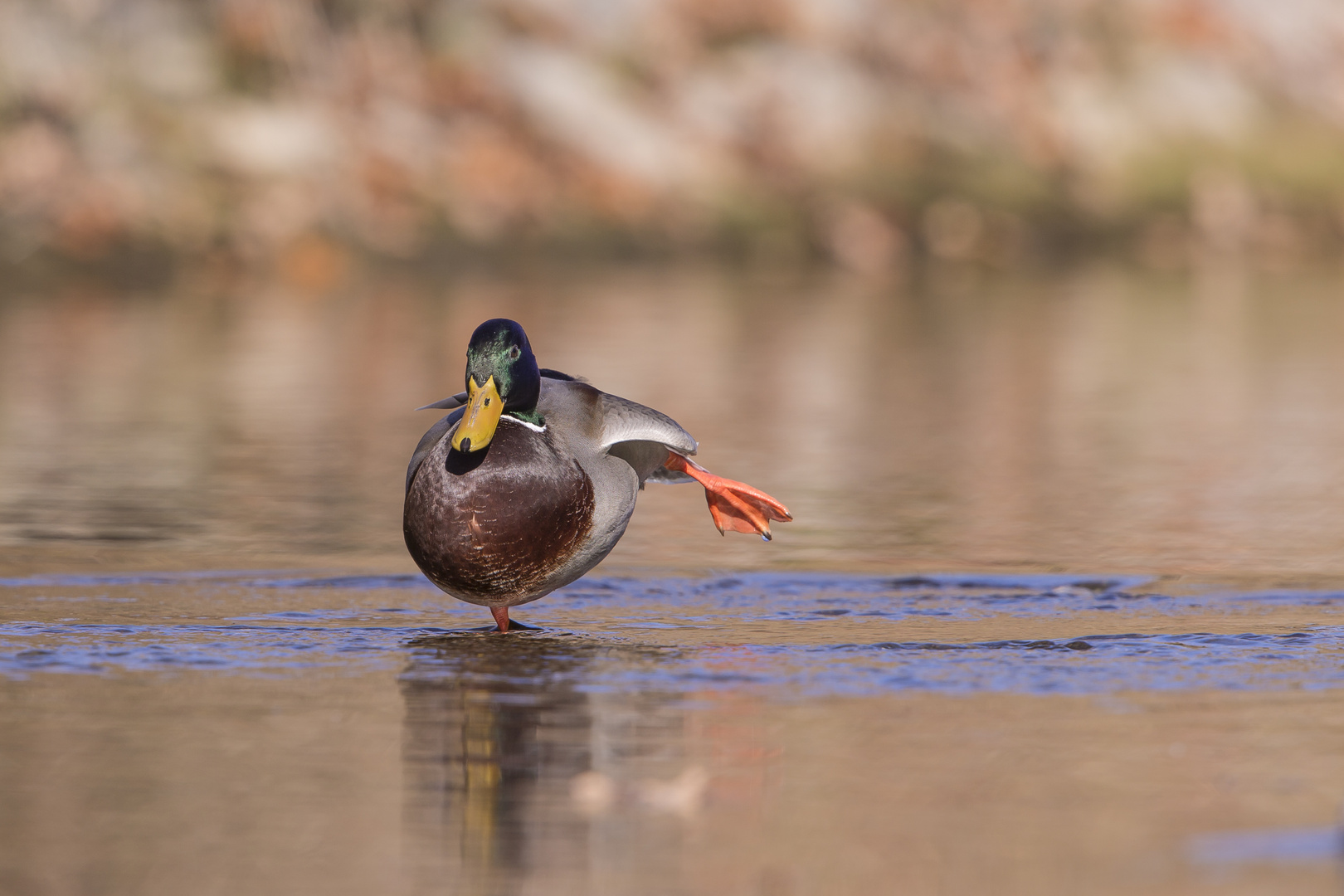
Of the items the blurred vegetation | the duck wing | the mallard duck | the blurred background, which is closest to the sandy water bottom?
the mallard duck

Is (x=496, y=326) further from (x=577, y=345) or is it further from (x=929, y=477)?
(x=577, y=345)

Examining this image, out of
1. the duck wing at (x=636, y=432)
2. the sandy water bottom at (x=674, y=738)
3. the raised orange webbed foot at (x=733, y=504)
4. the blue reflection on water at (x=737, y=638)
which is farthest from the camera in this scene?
the raised orange webbed foot at (x=733, y=504)

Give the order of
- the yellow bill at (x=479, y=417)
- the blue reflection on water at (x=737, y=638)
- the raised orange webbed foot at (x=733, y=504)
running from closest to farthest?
the blue reflection on water at (x=737, y=638) < the yellow bill at (x=479, y=417) < the raised orange webbed foot at (x=733, y=504)

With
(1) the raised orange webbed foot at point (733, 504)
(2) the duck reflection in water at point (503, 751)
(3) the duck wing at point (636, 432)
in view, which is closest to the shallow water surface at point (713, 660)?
(2) the duck reflection in water at point (503, 751)

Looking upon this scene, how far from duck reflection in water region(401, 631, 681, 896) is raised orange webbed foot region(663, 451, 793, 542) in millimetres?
1041

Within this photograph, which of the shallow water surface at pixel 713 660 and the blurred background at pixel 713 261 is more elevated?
the blurred background at pixel 713 261

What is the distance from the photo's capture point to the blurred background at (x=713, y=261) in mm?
8562

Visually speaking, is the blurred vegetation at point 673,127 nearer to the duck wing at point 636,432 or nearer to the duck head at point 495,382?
the duck wing at point 636,432

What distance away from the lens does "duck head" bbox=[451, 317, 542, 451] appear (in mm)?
5680

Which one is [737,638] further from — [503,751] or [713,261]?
[713,261]

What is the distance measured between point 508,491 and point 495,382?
0.29m

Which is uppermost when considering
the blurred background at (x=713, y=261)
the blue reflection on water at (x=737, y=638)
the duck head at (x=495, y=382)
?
the blurred background at (x=713, y=261)

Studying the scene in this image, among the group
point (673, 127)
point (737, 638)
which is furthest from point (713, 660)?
point (673, 127)

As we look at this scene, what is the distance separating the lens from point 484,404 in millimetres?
5730
